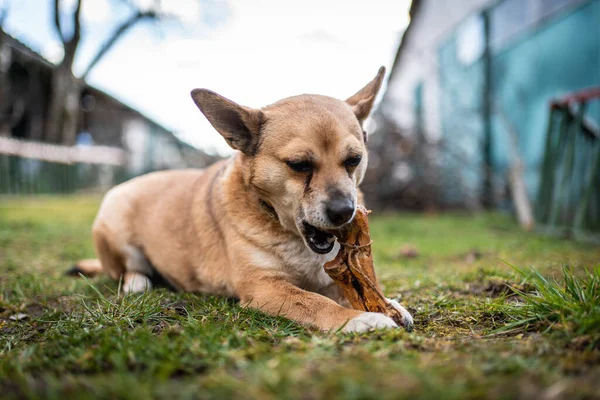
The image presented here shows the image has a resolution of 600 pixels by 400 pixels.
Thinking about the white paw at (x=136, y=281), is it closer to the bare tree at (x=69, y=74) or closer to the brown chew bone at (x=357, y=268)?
the brown chew bone at (x=357, y=268)

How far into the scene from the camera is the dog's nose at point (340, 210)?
256 centimetres

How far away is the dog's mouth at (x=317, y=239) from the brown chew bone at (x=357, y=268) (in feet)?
0.55

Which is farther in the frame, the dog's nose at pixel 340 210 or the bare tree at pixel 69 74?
the bare tree at pixel 69 74

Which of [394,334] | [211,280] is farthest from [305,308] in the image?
[211,280]

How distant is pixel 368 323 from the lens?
227cm

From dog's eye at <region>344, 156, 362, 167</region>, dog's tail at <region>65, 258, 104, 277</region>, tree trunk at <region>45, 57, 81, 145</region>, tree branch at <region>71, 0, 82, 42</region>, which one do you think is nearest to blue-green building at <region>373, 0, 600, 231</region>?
dog's eye at <region>344, 156, 362, 167</region>

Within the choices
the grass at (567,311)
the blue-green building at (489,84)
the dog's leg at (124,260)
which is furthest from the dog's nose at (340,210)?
the blue-green building at (489,84)

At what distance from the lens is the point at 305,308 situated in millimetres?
2594

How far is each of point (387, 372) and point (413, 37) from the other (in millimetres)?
14895

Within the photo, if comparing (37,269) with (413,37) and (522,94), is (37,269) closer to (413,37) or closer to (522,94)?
(522,94)

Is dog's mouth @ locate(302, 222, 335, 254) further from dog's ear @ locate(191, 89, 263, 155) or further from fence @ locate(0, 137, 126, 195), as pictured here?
fence @ locate(0, 137, 126, 195)

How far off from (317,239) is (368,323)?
737 mm

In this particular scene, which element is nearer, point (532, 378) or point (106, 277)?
point (532, 378)

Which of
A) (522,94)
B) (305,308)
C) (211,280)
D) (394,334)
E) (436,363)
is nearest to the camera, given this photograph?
(436,363)
